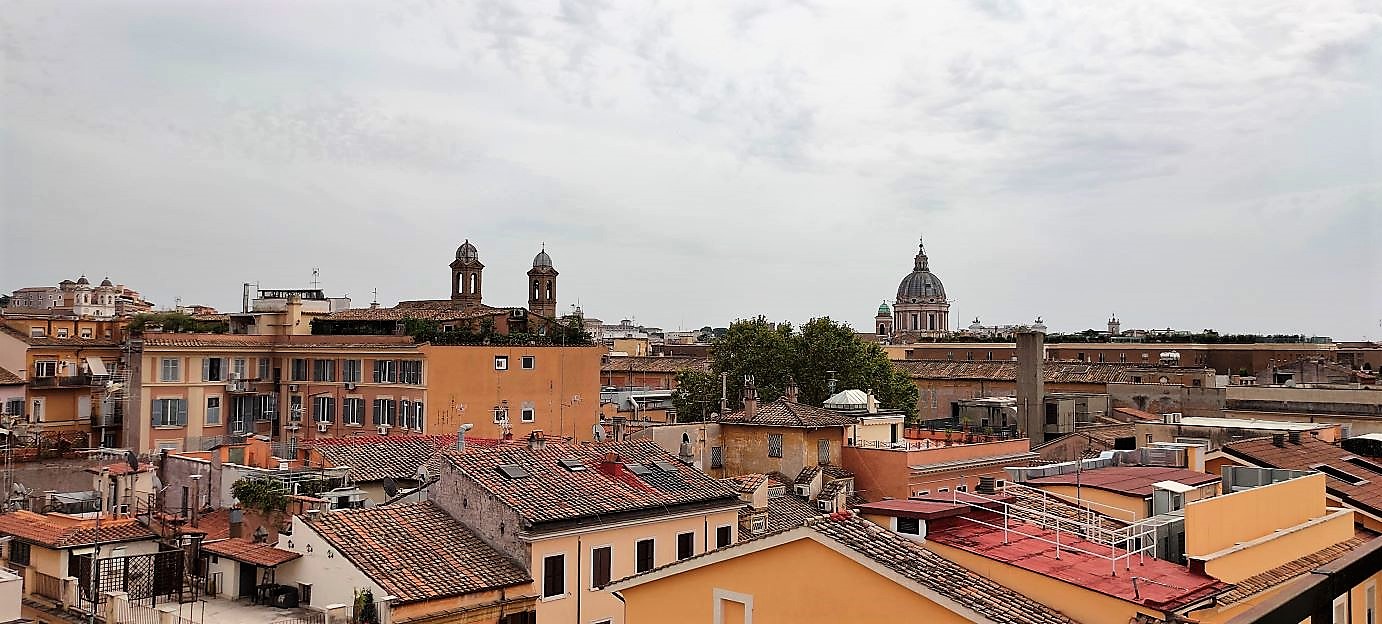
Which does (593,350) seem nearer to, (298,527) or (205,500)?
(205,500)

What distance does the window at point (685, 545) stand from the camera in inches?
715

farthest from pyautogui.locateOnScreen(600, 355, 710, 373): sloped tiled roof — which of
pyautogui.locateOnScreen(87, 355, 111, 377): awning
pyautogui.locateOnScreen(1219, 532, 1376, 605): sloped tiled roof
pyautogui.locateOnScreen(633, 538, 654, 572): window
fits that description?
pyautogui.locateOnScreen(1219, 532, 1376, 605): sloped tiled roof

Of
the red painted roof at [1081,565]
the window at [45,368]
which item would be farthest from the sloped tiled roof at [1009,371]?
the red painted roof at [1081,565]

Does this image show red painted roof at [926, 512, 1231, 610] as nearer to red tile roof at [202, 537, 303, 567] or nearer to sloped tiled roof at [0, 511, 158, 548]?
red tile roof at [202, 537, 303, 567]

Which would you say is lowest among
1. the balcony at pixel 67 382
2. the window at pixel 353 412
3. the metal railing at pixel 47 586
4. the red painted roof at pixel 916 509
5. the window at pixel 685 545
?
the metal railing at pixel 47 586

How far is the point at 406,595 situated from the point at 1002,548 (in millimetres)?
7707

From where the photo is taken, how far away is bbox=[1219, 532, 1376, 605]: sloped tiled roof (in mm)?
9258

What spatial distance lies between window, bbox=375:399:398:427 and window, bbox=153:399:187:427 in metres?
6.85

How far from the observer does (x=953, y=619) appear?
8.42 metres

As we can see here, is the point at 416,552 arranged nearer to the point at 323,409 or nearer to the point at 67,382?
the point at 323,409

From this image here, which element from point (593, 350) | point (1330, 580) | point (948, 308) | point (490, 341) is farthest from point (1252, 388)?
point (948, 308)

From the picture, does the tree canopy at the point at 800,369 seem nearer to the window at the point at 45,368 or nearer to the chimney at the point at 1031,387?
the chimney at the point at 1031,387

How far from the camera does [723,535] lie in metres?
19.2

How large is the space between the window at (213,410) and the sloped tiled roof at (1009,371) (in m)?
35.0
